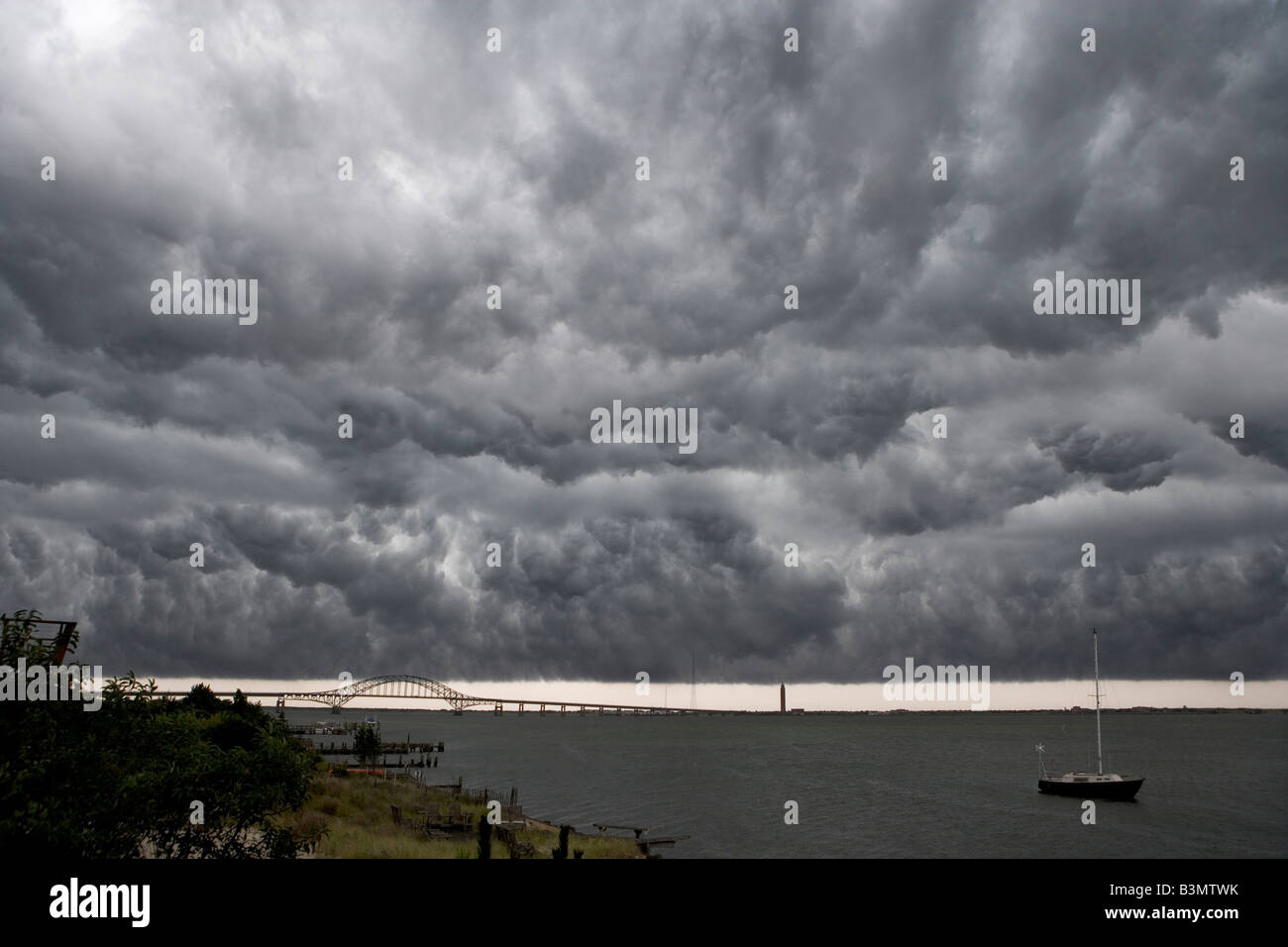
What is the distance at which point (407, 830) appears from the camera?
47.5 meters

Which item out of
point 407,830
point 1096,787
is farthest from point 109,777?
point 1096,787

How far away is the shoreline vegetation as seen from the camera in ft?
125

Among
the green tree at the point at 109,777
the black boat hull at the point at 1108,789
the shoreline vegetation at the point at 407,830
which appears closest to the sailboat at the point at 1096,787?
the black boat hull at the point at 1108,789

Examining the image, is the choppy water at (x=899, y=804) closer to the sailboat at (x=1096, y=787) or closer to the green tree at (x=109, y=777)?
the sailboat at (x=1096, y=787)

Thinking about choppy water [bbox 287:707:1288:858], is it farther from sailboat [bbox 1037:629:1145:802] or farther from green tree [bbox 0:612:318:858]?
green tree [bbox 0:612:318:858]

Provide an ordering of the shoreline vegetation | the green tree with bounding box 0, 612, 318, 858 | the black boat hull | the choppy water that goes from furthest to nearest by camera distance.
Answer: the black boat hull, the choppy water, the shoreline vegetation, the green tree with bounding box 0, 612, 318, 858

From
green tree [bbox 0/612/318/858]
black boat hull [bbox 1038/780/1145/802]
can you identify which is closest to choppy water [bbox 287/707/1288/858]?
black boat hull [bbox 1038/780/1145/802]

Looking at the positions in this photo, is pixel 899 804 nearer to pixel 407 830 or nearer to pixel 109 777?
pixel 407 830

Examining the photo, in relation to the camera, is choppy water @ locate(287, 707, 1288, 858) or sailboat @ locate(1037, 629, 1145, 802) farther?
sailboat @ locate(1037, 629, 1145, 802)

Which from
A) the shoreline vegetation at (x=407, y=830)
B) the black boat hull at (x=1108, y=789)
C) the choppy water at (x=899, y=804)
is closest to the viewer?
the shoreline vegetation at (x=407, y=830)

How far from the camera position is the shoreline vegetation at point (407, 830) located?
3822 centimetres
